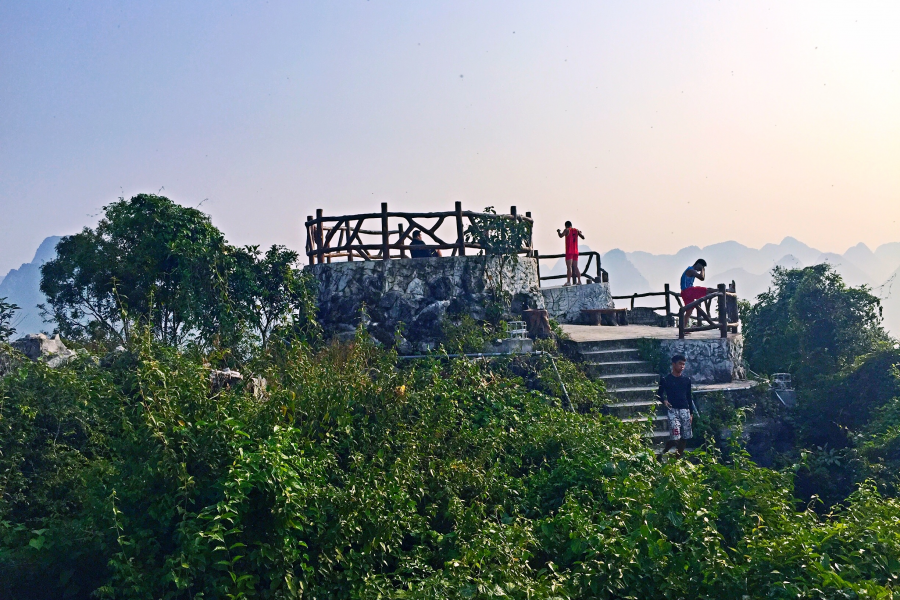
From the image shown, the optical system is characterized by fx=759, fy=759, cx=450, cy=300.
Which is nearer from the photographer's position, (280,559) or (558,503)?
(280,559)

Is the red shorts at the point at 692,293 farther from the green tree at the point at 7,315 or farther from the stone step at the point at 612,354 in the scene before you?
the green tree at the point at 7,315

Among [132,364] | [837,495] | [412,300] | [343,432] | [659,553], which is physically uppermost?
[412,300]

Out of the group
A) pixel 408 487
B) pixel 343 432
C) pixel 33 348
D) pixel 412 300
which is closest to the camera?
pixel 408 487

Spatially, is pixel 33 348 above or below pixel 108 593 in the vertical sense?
above

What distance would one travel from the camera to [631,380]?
1409cm

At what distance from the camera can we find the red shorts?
55.9ft

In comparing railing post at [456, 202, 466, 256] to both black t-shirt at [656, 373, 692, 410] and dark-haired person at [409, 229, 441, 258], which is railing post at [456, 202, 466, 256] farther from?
black t-shirt at [656, 373, 692, 410]

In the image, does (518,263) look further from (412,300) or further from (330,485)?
(330,485)

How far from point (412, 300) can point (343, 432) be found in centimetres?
620

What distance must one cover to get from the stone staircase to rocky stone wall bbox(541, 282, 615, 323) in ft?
16.8

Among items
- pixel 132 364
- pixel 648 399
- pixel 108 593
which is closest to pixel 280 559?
pixel 108 593

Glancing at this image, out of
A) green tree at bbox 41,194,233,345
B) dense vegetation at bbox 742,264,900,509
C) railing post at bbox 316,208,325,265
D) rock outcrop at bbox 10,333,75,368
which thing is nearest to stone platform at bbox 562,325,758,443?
dense vegetation at bbox 742,264,900,509

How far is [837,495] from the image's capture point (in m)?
11.9

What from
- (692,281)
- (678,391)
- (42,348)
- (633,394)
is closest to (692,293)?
(692,281)
